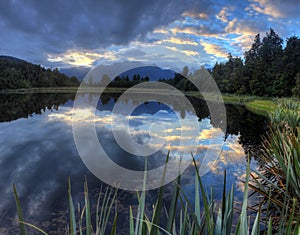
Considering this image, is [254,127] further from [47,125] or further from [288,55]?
[288,55]

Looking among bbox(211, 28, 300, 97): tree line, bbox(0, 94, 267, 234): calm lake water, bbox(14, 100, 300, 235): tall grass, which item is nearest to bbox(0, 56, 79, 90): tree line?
bbox(211, 28, 300, 97): tree line

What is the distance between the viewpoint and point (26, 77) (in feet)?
251

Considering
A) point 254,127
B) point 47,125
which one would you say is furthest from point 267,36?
point 47,125

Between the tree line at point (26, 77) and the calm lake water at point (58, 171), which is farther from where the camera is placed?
the tree line at point (26, 77)

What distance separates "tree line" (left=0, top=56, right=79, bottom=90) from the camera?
6182cm

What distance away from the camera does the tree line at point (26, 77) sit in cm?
6182

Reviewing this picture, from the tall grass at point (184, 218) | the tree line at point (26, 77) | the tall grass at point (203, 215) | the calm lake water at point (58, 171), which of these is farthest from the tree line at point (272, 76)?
the tree line at point (26, 77)

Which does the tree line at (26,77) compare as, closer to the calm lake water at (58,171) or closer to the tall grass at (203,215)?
the calm lake water at (58,171)

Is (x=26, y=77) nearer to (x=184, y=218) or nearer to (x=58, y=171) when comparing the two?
(x=58, y=171)

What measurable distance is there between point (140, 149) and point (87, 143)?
Answer: 2.29m

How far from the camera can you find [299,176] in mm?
3299

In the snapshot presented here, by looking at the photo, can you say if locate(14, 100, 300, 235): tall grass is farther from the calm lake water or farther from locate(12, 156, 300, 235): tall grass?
the calm lake water

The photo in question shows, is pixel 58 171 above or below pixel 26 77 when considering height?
below

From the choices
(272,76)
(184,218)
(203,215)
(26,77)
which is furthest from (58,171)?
(26,77)
